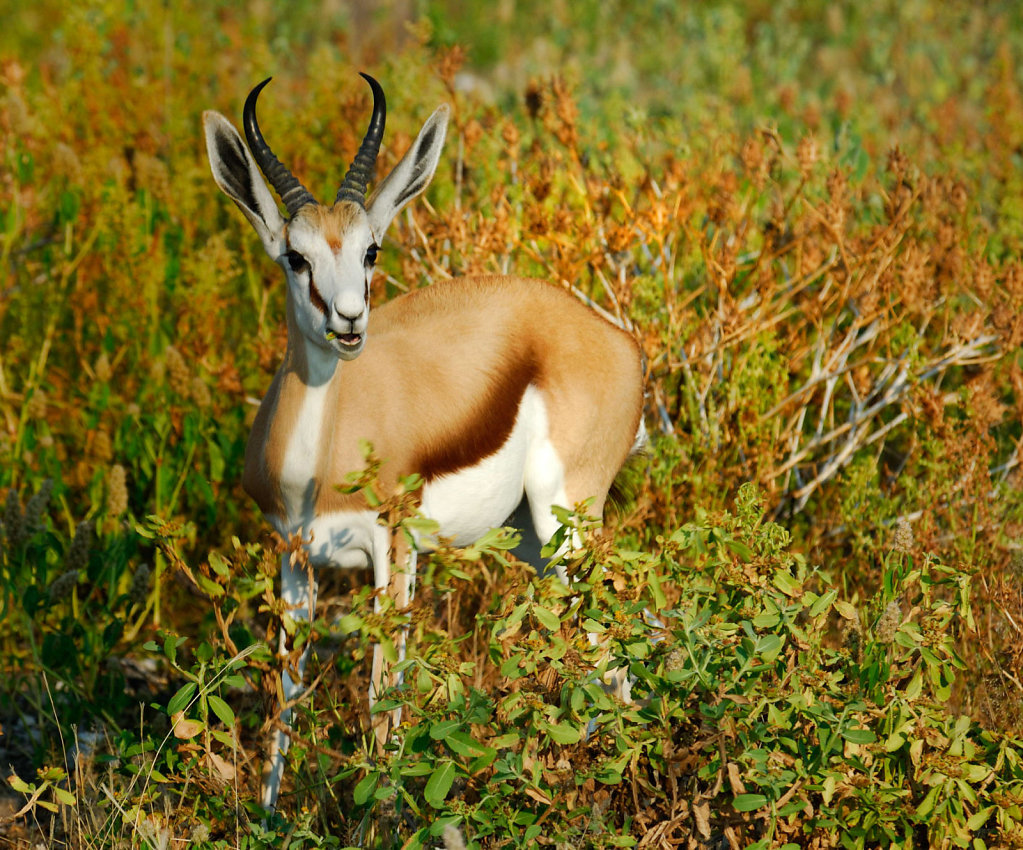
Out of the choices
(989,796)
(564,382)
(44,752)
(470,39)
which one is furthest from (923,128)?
(44,752)

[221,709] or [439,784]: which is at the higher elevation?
[221,709]

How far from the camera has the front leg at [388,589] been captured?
Result: 3.23 m

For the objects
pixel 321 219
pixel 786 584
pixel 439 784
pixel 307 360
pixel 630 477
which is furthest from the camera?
pixel 630 477

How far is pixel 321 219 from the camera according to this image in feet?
10.8

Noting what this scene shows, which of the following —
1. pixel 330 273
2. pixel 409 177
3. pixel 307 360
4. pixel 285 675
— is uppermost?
pixel 409 177

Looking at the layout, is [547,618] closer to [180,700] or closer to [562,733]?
[562,733]

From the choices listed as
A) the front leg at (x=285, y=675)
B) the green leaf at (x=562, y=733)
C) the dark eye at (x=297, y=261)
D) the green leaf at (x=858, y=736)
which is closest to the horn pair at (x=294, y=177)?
the dark eye at (x=297, y=261)

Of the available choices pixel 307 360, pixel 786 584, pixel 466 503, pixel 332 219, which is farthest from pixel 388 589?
pixel 786 584

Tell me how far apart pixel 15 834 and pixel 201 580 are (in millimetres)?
1265

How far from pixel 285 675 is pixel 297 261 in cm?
135

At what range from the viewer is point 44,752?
3826 mm

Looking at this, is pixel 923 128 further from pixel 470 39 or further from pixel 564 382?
pixel 564 382

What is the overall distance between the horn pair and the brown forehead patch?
0.06 meters

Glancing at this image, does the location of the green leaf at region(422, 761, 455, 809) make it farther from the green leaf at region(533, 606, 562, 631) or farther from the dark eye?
the dark eye
